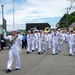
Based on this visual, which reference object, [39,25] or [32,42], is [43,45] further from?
[39,25]

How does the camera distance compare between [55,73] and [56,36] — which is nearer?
[55,73]

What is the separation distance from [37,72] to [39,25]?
37.3 meters

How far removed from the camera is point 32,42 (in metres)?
24.8

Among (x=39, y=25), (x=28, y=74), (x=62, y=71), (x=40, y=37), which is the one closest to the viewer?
(x=28, y=74)

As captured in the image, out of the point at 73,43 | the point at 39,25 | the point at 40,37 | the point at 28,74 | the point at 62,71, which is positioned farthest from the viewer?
the point at 39,25

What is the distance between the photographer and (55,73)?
1230 cm

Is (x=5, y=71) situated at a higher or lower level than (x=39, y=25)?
lower

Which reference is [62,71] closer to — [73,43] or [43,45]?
[73,43]

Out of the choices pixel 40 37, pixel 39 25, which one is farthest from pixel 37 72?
pixel 39 25

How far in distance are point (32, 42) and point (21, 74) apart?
41.6 feet

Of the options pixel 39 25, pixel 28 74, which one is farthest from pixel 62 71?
pixel 39 25

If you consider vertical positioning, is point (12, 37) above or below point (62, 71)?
above

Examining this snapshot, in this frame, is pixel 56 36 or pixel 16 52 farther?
pixel 56 36

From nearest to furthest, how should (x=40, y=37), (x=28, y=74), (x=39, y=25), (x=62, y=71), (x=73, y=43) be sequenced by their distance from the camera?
(x=28, y=74), (x=62, y=71), (x=73, y=43), (x=40, y=37), (x=39, y=25)
